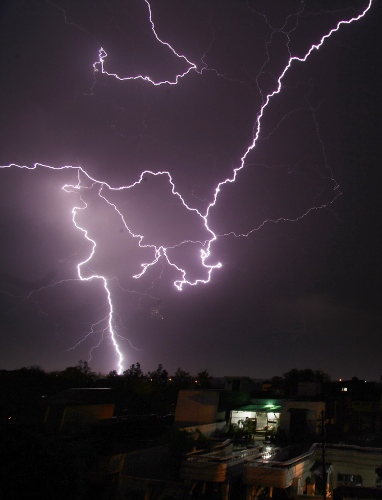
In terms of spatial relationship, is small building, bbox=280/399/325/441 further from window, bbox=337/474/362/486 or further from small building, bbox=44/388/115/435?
small building, bbox=44/388/115/435

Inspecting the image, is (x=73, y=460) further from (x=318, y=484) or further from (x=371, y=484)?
(x=371, y=484)

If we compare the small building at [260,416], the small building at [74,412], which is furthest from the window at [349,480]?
the small building at [74,412]

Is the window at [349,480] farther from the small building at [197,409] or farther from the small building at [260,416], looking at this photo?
the small building at [197,409]

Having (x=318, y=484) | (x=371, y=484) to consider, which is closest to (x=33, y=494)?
(x=318, y=484)

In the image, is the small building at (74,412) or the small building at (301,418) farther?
the small building at (301,418)

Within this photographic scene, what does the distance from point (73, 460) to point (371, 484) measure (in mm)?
7732

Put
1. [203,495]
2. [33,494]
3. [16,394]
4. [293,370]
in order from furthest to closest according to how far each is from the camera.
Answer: [293,370]
[16,394]
[203,495]
[33,494]

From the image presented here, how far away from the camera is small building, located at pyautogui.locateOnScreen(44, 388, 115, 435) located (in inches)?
547

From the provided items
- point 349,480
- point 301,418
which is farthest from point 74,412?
point 349,480

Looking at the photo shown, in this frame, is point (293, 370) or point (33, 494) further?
point (293, 370)

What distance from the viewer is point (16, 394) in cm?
2388

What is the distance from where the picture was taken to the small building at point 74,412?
45.6 ft

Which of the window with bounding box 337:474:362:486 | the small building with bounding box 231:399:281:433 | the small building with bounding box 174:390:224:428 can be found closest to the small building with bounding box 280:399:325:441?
the small building with bounding box 231:399:281:433

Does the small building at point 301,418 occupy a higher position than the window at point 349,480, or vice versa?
the small building at point 301,418
